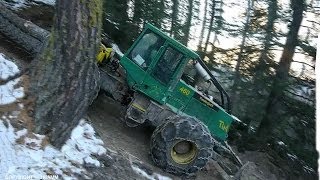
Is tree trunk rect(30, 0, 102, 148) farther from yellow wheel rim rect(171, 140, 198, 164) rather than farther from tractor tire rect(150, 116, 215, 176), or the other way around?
yellow wheel rim rect(171, 140, 198, 164)

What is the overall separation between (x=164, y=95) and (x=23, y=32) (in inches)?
138

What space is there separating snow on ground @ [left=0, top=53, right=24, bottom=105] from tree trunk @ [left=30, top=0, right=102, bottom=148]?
22cm

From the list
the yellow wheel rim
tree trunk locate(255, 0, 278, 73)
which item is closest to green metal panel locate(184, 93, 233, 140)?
the yellow wheel rim

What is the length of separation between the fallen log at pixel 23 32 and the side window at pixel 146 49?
193cm

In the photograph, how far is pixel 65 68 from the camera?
5.93 meters

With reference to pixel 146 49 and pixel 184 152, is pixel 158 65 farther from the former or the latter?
pixel 184 152

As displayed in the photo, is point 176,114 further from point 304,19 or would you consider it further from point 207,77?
point 304,19

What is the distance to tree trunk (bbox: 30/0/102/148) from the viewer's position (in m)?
5.87

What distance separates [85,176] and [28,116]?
4.13 ft

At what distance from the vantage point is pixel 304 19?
13000 millimetres

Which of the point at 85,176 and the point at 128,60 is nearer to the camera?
the point at 85,176

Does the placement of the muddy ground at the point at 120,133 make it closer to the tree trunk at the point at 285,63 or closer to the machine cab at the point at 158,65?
the machine cab at the point at 158,65

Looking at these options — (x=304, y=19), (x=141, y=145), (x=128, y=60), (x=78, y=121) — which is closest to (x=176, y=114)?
(x=141, y=145)

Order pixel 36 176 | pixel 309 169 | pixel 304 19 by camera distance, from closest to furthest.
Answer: pixel 36 176
pixel 309 169
pixel 304 19
